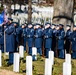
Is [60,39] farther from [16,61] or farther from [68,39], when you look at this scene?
[16,61]

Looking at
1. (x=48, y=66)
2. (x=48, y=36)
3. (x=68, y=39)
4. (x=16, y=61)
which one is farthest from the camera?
(x=68, y=39)

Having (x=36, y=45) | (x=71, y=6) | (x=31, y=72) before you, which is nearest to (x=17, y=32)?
(x=36, y=45)

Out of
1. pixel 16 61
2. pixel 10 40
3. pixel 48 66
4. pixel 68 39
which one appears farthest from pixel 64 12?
pixel 48 66

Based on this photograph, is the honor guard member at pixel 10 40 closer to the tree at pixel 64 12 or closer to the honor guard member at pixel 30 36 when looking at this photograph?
the honor guard member at pixel 30 36

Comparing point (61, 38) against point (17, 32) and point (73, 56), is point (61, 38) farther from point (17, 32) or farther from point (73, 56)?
point (17, 32)

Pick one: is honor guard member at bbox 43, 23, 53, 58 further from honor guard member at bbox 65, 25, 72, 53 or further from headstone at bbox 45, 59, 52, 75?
headstone at bbox 45, 59, 52, 75

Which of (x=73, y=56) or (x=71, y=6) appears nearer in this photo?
(x=73, y=56)

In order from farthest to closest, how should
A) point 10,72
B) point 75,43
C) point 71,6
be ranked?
point 71,6 → point 75,43 → point 10,72

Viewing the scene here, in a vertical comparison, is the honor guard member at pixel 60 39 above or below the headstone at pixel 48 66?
below

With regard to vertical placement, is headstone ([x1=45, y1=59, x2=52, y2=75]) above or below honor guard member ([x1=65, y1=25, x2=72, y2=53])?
above

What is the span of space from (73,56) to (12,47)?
3.25 m

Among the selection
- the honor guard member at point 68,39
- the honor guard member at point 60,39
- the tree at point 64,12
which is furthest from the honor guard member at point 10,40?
the tree at point 64,12

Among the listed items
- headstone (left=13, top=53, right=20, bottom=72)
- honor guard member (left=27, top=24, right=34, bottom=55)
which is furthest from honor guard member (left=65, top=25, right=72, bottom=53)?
headstone (left=13, top=53, right=20, bottom=72)

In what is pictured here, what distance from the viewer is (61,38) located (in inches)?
646
